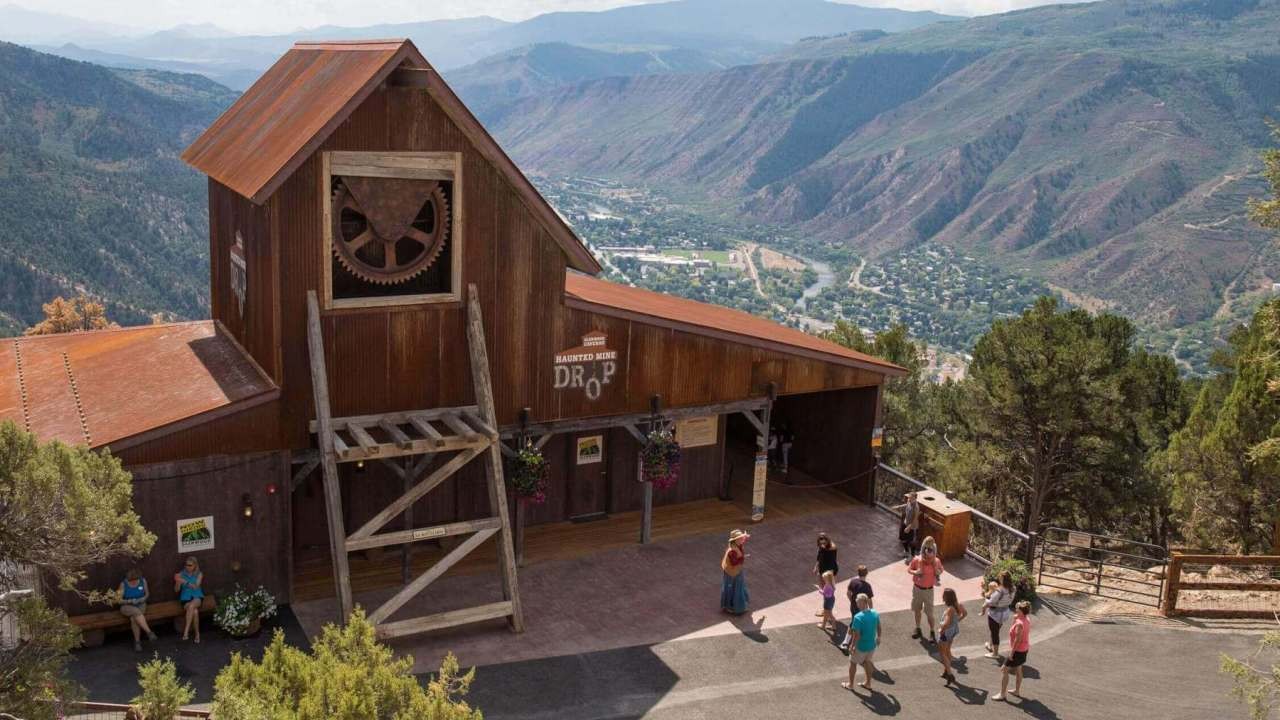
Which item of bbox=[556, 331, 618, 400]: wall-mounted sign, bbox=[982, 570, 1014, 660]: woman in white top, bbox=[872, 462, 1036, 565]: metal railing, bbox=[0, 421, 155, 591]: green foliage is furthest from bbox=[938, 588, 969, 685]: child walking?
bbox=[0, 421, 155, 591]: green foliage

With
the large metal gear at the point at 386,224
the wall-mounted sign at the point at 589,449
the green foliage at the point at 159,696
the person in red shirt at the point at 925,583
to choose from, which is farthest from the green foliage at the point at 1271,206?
the green foliage at the point at 159,696

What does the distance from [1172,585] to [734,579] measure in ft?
22.7

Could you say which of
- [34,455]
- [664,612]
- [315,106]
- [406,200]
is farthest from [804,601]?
[34,455]

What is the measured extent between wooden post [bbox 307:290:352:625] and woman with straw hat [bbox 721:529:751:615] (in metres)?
5.39

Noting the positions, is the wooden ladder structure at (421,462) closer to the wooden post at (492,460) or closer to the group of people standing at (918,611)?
the wooden post at (492,460)

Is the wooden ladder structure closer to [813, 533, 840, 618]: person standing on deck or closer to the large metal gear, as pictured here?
the large metal gear

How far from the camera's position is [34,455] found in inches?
343

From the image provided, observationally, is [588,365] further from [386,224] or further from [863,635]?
[863,635]

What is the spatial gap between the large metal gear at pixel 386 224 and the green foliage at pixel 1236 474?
17401mm

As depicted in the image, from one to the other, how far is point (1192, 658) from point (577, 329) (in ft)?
33.8

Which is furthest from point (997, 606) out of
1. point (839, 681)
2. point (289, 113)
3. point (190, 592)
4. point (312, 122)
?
point (289, 113)

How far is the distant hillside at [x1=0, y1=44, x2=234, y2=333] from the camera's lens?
73188 millimetres

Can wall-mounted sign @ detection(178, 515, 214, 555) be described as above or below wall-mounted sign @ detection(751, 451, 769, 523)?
above

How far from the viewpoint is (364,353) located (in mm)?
16141
